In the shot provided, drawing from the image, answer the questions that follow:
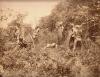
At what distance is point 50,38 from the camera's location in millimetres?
3178

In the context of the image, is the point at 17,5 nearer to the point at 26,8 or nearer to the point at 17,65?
the point at 26,8

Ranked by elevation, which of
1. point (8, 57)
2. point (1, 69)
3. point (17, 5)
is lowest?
point (1, 69)

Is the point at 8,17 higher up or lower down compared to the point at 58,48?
higher up

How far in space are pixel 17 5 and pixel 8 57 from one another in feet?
3.17

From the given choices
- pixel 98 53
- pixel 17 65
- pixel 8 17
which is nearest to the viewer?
pixel 98 53

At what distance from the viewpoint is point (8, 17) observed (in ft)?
11.1

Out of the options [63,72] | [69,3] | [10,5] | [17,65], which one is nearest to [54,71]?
[63,72]

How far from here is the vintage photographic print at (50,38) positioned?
9.92 feet

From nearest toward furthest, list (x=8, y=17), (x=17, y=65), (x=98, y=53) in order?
(x=98, y=53), (x=17, y=65), (x=8, y=17)

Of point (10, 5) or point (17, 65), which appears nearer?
point (17, 65)

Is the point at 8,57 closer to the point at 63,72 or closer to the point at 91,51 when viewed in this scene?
the point at 63,72

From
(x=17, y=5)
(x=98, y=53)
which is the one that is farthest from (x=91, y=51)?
(x=17, y=5)

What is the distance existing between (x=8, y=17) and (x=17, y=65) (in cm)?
90

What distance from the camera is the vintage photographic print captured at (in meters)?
3.02
